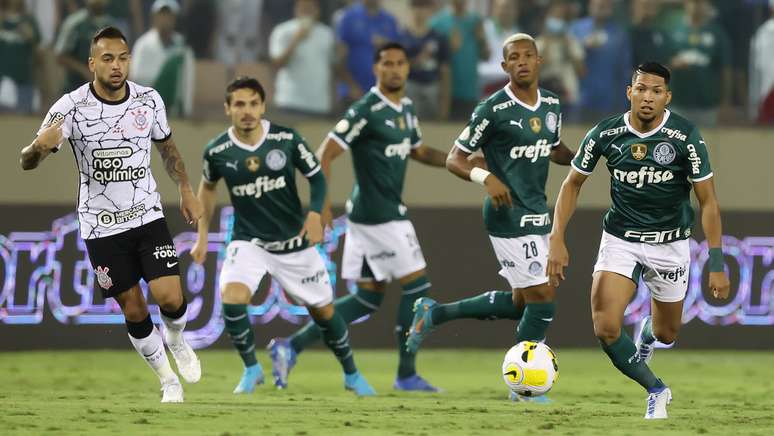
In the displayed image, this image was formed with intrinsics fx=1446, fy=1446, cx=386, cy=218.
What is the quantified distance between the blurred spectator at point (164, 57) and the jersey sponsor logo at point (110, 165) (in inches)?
213

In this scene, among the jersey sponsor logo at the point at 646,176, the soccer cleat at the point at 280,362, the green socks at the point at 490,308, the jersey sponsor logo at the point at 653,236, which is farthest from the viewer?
the soccer cleat at the point at 280,362

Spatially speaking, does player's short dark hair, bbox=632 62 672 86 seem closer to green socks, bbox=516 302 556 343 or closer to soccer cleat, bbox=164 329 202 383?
green socks, bbox=516 302 556 343

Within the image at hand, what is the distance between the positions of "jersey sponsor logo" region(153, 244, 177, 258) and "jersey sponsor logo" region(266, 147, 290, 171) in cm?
142

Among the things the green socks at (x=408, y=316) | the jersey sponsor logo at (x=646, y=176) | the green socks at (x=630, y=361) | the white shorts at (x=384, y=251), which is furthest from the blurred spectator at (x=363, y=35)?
the green socks at (x=630, y=361)

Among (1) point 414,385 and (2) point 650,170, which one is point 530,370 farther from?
(1) point 414,385

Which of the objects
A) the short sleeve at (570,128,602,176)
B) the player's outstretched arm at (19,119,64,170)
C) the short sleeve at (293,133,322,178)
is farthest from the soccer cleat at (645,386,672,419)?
the player's outstretched arm at (19,119,64,170)

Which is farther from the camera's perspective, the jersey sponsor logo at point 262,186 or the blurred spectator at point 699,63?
the blurred spectator at point 699,63

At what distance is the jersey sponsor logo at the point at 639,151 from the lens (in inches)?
357

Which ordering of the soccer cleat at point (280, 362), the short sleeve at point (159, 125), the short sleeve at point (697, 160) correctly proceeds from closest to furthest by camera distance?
the short sleeve at point (697, 160) → the short sleeve at point (159, 125) → the soccer cleat at point (280, 362)

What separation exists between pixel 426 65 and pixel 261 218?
4612 mm

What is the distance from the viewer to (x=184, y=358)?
10.0 m

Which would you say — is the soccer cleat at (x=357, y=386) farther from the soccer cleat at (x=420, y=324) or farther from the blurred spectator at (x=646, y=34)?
the blurred spectator at (x=646, y=34)

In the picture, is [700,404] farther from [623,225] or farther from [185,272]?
[185,272]

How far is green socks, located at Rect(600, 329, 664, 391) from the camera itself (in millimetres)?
8930
